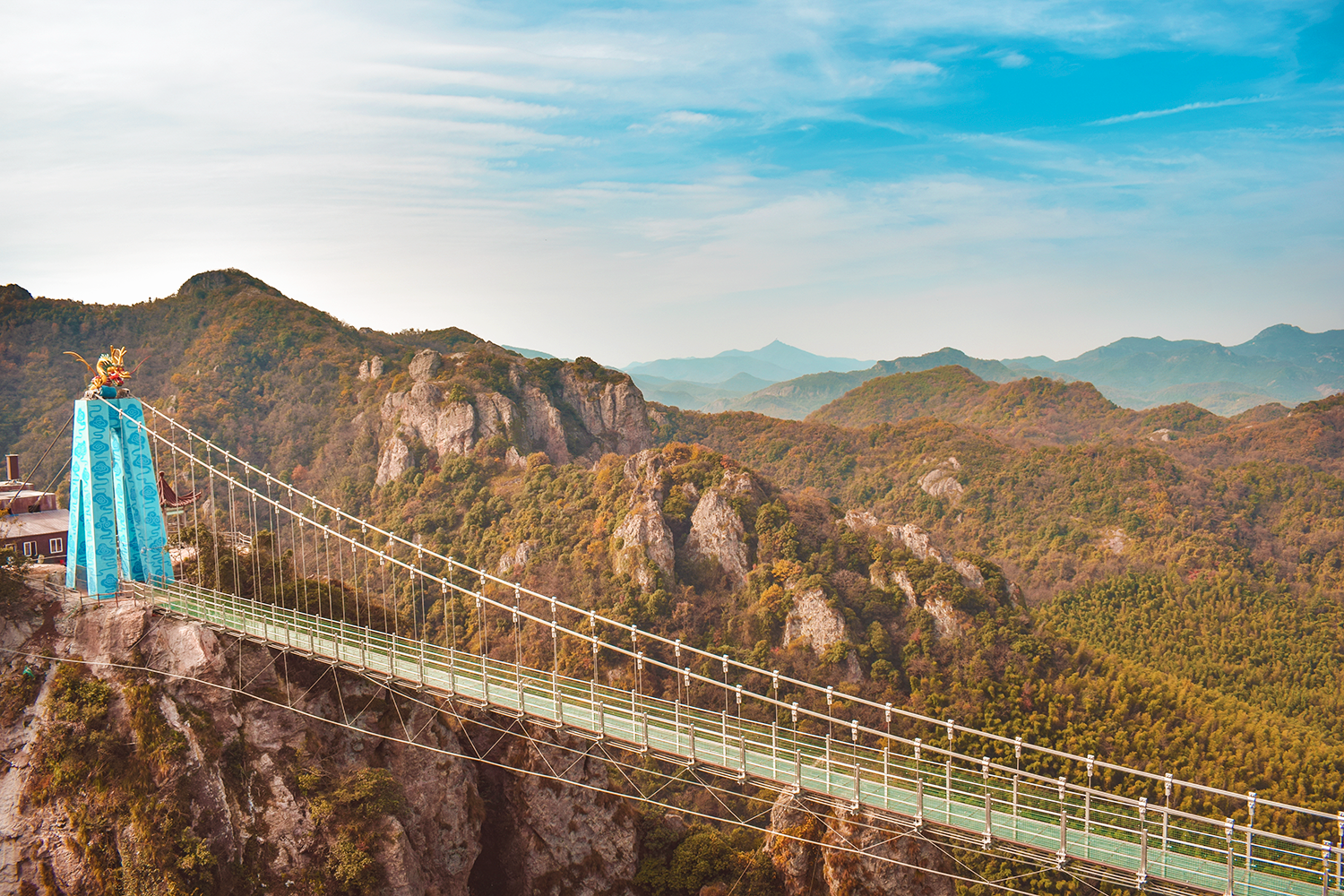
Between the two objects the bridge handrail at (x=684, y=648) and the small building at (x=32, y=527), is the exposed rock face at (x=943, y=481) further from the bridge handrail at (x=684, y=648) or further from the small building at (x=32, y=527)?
the small building at (x=32, y=527)

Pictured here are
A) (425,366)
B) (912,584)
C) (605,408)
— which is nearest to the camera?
(912,584)

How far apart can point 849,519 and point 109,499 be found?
106ft

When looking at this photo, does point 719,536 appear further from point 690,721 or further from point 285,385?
point 285,385

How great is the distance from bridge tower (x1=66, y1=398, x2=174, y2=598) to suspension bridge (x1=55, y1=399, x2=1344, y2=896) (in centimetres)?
4

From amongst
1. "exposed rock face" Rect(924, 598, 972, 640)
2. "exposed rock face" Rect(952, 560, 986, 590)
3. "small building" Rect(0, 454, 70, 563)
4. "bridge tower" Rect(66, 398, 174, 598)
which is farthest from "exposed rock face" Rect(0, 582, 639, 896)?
"exposed rock face" Rect(952, 560, 986, 590)

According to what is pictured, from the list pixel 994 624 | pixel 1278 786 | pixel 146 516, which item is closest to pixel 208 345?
pixel 146 516

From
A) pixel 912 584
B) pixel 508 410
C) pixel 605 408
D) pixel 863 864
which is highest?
pixel 605 408

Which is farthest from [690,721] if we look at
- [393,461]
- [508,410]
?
[393,461]

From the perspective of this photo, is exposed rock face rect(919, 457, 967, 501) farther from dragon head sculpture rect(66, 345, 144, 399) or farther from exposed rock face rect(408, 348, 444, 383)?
dragon head sculpture rect(66, 345, 144, 399)

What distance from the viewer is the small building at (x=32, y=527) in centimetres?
2234

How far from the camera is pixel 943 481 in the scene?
75562 millimetres

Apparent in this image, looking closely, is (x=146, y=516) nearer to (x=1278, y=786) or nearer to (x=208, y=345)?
(x=1278, y=786)

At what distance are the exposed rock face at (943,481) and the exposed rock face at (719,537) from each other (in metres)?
40.9

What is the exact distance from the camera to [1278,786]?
28.7m
